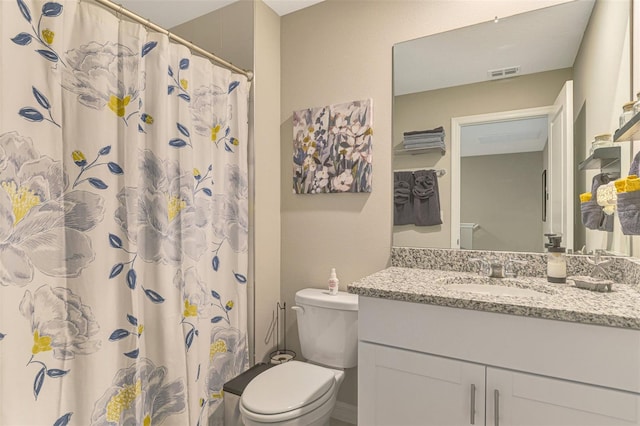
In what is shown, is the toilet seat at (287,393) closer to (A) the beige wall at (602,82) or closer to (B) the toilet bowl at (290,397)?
(B) the toilet bowl at (290,397)

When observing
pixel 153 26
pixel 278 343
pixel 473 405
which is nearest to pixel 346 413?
pixel 278 343

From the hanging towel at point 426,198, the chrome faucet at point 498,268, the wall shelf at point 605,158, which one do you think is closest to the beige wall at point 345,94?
the hanging towel at point 426,198

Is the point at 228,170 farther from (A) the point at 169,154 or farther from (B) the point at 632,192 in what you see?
(B) the point at 632,192

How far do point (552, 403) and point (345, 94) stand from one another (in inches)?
63.4

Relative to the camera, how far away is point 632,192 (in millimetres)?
954

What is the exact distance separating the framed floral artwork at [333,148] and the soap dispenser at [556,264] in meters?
0.86

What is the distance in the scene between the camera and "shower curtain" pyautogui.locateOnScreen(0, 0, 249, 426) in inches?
41.9

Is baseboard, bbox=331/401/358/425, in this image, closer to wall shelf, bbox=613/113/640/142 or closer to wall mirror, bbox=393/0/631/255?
wall mirror, bbox=393/0/631/255

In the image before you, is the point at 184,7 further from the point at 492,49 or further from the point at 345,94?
the point at 492,49

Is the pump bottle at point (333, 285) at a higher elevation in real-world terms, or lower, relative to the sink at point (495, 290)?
lower

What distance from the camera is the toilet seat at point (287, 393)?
1.33 m

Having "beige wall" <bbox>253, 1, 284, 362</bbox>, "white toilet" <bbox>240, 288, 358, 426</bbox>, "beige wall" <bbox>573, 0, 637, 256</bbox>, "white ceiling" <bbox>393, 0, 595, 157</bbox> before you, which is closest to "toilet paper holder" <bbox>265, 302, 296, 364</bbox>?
"beige wall" <bbox>253, 1, 284, 362</bbox>

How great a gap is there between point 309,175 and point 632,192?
142 centimetres

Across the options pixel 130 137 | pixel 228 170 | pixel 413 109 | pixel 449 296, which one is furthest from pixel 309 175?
pixel 449 296
